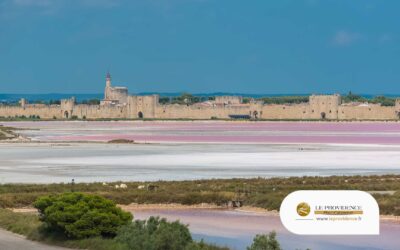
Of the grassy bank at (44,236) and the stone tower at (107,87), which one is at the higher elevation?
the stone tower at (107,87)

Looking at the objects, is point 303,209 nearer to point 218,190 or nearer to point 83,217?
point 83,217

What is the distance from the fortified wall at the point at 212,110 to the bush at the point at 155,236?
94701 millimetres

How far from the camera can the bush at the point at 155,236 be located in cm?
1270

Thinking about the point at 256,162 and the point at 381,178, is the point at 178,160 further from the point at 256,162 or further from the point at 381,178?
the point at 381,178

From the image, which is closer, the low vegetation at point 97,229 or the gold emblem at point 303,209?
the gold emblem at point 303,209

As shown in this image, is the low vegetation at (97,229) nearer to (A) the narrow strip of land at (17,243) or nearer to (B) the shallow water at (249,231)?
(A) the narrow strip of land at (17,243)

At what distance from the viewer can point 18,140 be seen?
177ft

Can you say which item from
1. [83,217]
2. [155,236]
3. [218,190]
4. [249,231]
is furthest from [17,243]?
[218,190]

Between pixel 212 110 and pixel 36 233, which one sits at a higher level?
pixel 212 110

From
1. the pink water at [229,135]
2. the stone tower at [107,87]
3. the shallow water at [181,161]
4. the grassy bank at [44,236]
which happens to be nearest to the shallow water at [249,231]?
the grassy bank at [44,236]

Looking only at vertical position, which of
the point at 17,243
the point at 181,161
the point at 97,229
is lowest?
the point at 17,243

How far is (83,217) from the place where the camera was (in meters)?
14.5

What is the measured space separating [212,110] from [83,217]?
100829mm

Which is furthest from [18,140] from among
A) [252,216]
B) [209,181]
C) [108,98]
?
[108,98]
